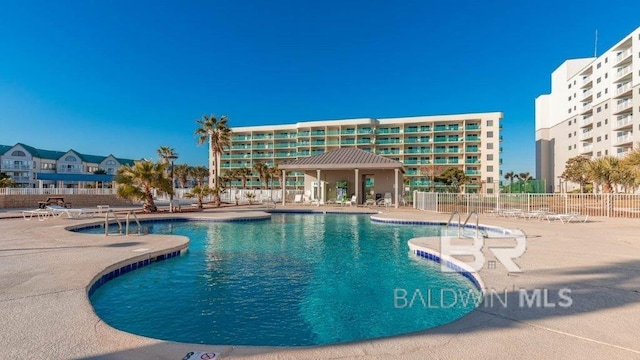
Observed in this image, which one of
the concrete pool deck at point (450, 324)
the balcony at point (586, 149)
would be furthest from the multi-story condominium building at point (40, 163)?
the balcony at point (586, 149)

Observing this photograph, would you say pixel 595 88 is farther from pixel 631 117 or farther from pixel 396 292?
pixel 396 292

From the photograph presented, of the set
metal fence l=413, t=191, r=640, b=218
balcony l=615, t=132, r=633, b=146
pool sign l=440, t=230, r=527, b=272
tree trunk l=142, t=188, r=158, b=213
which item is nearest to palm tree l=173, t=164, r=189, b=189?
tree trunk l=142, t=188, r=158, b=213

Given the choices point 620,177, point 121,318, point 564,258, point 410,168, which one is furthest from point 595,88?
point 121,318

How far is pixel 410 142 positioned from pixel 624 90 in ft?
94.9

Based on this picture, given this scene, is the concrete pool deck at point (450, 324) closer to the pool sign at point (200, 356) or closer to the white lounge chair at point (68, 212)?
the pool sign at point (200, 356)

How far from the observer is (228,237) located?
39.1ft

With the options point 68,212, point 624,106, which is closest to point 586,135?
point 624,106

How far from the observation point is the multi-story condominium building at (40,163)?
194ft

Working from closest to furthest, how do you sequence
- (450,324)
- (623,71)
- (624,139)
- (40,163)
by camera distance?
(450,324)
(624,139)
(623,71)
(40,163)

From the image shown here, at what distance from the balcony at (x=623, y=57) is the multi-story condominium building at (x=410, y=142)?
15.8 meters

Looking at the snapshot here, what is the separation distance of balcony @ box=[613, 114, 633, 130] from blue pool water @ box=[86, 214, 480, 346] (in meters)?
50.3

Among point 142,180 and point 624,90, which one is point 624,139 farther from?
point 142,180

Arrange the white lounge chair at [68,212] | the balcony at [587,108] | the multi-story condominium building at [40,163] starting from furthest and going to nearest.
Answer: the multi-story condominium building at [40,163] → the balcony at [587,108] → the white lounge chair at [68,212]

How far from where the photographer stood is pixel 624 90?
44188mm
